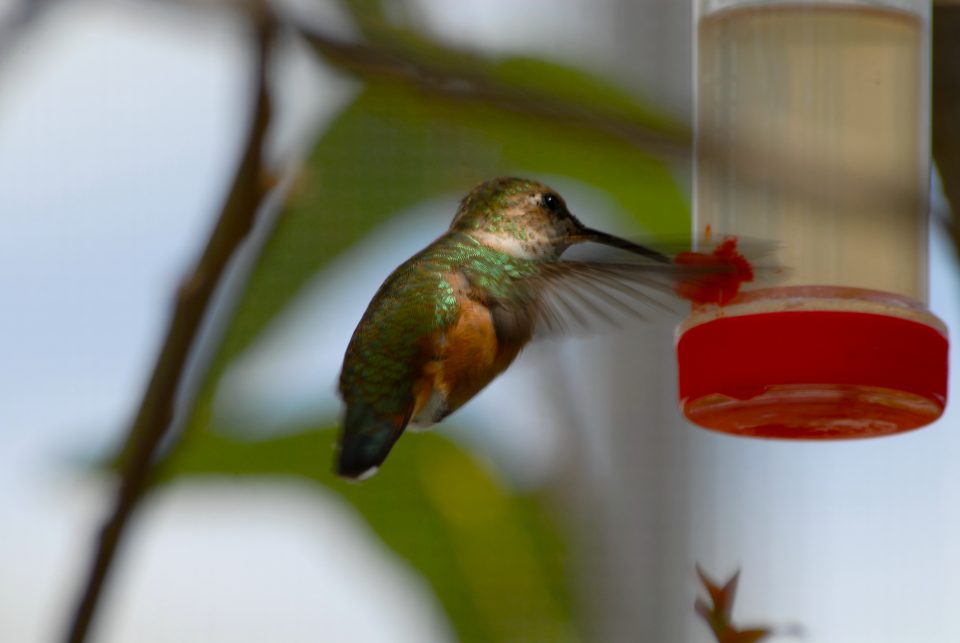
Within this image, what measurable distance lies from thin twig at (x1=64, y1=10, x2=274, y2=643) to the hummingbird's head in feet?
2.69

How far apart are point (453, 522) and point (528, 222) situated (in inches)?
20.4

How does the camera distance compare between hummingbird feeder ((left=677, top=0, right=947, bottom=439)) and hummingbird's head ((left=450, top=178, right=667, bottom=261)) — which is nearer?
hummingbird feeder ((left=677, top=0, right=947, bottom=439))

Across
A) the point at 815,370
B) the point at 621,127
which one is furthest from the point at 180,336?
the point at 815,370

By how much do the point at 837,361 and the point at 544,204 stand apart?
0.55 m

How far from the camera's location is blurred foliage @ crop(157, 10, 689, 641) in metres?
2.26

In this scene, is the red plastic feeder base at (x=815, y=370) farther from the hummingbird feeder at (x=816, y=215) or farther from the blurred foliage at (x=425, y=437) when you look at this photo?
the blurred foliage at (x=425, y=437)

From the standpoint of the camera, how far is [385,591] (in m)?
2.54

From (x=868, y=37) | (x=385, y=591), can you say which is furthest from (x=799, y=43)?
(x=385, y=591)

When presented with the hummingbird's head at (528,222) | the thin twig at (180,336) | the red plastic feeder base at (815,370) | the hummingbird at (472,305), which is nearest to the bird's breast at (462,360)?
the hummingbird at (472,305)

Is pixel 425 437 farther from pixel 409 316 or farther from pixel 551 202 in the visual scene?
pixel 551 202

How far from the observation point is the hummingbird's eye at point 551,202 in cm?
238

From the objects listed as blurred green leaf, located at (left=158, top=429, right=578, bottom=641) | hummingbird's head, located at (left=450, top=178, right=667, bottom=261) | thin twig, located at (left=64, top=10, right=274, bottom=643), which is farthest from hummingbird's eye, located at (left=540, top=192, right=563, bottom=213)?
thin twig, located at (left=64, top=10, right=274, bottom=643)

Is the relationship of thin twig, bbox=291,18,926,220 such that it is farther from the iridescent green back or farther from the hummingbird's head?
the iridescent green back

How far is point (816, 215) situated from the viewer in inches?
102
